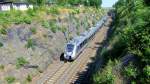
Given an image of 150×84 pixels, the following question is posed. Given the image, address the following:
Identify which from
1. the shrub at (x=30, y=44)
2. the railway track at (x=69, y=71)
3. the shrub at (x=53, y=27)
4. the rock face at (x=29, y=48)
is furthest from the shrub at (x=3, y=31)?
the shrub at (x=53, y=27)

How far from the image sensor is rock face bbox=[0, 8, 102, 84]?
36312 millimetres

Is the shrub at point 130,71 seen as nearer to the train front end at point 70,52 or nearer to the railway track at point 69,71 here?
the railway track at point 69,71

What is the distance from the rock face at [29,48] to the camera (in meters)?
36.3

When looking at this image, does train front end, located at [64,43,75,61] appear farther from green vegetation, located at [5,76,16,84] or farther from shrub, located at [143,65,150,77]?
shrub, located at [143,65,150,77]

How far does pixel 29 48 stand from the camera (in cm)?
4231

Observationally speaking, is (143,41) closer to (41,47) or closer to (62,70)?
(62,70)

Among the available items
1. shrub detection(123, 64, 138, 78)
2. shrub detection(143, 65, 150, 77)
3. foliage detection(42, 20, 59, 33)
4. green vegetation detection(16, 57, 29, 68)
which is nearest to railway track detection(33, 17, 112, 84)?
green vegetation detection(16, 57, 29, 68)

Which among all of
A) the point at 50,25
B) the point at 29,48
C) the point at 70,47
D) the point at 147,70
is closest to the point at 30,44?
the point at 29,48

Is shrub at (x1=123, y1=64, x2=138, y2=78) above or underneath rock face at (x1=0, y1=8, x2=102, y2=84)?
above

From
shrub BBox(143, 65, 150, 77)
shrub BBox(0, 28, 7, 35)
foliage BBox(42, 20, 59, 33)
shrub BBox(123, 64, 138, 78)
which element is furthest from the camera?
foliage BBox(42, 20, 59, 33)

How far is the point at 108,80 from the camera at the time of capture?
2244 cm

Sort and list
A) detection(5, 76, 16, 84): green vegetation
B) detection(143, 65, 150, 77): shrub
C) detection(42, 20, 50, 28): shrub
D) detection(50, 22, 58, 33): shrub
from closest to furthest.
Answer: detection(143, 65, 150, 77): shrub < detection(5, 76, 16, 84): green vegetation < detection(42, 20, 50, 28): shrub < detection(50, 22, 58, 33): shrub

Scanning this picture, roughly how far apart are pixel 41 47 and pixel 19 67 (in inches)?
344

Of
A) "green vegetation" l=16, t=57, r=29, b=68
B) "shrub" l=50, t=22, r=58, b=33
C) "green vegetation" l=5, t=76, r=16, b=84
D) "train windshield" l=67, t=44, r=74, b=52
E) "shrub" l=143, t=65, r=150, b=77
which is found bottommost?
"green vegetation" l=5, t=76, r=16, b=84
